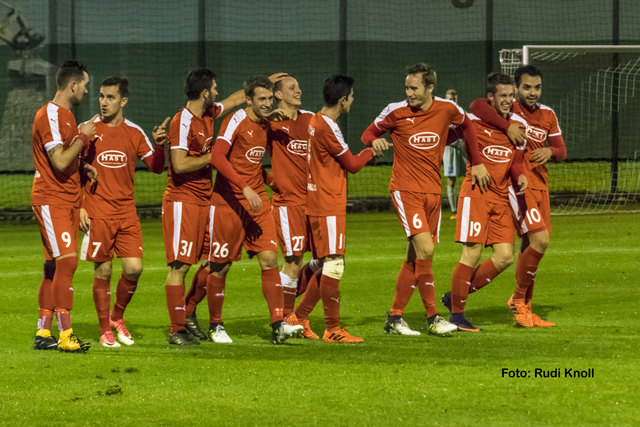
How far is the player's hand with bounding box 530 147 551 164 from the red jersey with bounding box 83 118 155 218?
309 cm

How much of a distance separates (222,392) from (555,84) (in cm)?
1997

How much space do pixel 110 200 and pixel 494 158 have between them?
299cm

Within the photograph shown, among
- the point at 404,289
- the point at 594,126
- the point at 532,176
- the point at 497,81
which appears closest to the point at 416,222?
the point at 404,289

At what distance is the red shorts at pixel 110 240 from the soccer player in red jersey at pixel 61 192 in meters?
0.25

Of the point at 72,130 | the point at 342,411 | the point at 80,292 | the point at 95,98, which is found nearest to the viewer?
the point at 342,411

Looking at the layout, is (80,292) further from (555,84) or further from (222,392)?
(555,84)

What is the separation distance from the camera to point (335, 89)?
25.4ft

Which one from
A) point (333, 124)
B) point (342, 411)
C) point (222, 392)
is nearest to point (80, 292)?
point (333, 124)

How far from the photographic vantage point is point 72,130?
7.44 metres

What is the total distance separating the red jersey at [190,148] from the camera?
301 inches

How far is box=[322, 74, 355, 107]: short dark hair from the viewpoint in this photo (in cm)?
774

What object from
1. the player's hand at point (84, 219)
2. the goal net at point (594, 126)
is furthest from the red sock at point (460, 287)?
the goal net at point (594, 126)

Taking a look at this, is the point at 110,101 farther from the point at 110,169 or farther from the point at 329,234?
the point at 329,234

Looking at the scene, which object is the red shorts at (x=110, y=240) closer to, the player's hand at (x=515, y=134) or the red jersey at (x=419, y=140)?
the red jersey at (x=419, y=140)
